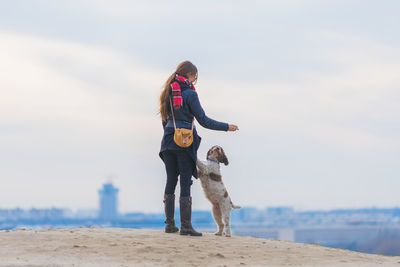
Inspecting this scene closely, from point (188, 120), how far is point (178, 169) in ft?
2.56

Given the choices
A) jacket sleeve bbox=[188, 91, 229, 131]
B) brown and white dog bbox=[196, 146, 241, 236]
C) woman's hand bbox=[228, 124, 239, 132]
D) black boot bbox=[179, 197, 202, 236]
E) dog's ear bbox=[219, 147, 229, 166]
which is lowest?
black boot bbox=[179, 197, 202, 236]

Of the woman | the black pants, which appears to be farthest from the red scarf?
the black pants

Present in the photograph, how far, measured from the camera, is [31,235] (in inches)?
410

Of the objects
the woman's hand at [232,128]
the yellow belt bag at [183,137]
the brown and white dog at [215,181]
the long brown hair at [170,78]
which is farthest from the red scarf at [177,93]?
the brown and white dog at [215,181]

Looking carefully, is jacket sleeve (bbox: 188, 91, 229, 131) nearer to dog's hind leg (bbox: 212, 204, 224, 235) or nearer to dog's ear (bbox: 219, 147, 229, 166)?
dog's ear (bbox: 219, 147, 229, 166)

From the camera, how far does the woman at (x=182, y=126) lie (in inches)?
412

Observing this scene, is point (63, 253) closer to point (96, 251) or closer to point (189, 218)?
point (96, 251)

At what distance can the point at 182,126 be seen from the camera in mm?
10492

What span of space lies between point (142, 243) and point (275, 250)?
2.04 metres

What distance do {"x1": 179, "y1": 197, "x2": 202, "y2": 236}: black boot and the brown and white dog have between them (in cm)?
46

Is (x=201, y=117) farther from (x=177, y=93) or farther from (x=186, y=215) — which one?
(x=186, y=215)

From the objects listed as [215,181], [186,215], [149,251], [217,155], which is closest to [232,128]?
[217,155]

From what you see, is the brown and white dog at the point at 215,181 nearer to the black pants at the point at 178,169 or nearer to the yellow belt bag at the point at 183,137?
the black pants at the point at 178,169

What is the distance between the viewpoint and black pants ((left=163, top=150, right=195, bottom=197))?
1052 cm
